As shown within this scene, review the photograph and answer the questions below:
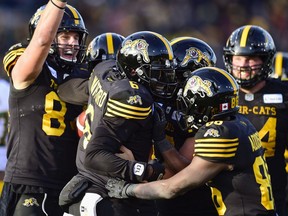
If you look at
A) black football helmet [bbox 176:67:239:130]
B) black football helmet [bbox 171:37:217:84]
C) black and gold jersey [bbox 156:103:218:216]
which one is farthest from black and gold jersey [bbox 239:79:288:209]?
black football helmet [bbox 176:67:239:130]

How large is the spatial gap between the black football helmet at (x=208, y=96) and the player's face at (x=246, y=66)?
5.11 ft

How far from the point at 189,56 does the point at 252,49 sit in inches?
41.2

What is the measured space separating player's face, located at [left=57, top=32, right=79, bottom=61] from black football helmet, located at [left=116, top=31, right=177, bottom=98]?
0.70 meters

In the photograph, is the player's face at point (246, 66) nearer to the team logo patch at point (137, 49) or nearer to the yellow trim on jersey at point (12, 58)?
the team logo patch at point (137, 49)

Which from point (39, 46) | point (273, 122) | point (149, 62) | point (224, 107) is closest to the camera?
point (224, 107)

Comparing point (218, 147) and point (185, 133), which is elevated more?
point (218, 147)

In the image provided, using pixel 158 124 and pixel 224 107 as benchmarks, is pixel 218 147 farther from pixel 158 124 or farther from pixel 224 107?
pixel 158 124

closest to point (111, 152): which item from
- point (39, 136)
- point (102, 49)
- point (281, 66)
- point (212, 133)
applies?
point (212, 133)

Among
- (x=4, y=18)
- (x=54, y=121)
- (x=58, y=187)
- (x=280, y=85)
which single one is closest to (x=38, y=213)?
(x=58, y=187)

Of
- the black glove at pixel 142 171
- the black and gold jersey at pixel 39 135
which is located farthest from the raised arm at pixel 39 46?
the black glove at pixel 142 171

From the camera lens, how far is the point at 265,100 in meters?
6.07

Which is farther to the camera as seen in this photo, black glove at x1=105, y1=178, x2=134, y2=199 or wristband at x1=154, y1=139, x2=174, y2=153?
wristband at x1=154, y1=139, x2=174, y2=153

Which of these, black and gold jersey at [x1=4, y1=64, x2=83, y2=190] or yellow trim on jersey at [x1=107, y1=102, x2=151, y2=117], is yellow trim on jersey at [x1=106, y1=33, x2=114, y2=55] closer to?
black and gold jersey at [x1=4, y1=64, x2=83, y2=190]

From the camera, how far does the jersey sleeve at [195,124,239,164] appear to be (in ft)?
13.8
